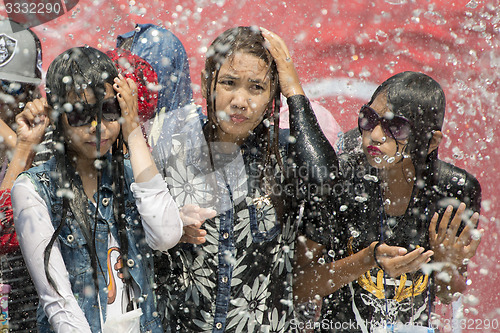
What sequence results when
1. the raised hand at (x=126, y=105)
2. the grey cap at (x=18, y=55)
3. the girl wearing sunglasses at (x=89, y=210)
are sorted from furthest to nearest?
the grey cap at (x=18, y=55) → the raised hand at (x=126, y=105) → the girl wearing sunglasses at (x=89, y=210)

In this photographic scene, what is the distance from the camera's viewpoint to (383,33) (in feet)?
13.4

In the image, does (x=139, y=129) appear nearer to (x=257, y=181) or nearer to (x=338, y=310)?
(x=257, y=181)

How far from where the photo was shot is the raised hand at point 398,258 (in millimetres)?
1864

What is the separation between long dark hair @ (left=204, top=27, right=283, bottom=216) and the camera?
1.94m

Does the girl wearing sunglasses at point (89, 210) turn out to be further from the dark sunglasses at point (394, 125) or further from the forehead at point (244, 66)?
the dark sunglasses at point (394, 125)

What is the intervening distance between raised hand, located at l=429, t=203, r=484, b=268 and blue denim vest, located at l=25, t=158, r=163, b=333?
0.98 m

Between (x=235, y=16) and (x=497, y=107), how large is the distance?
1.87 metres

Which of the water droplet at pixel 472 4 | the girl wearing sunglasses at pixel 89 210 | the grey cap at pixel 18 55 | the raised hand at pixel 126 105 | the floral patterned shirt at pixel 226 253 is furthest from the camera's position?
the water droplet at pixel 472 4

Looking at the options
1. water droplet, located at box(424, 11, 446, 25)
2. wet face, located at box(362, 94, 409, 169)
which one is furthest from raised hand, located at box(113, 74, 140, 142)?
water droplet, located at box(424, 11, 446, 25)

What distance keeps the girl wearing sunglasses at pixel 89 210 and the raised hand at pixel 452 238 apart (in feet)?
2.87

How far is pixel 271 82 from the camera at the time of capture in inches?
77.8

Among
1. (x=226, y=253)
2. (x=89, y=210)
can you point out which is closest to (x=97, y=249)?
(x=89, y=210)

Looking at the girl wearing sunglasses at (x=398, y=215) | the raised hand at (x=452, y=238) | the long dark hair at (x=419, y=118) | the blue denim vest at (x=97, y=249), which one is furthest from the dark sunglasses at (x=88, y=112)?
the raised hand at (x=452, y=238)

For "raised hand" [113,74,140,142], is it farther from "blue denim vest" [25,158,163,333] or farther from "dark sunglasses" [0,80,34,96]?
"dark sunglasses" [0,80,34,96]
